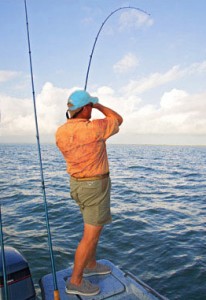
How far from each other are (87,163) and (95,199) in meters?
0.43

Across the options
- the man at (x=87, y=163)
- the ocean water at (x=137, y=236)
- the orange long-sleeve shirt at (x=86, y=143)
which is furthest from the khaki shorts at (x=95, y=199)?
the ocean water at (x=137, y=236)

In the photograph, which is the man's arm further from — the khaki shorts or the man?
the khaki shorts

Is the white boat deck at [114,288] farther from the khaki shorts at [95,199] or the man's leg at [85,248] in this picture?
the khaki shorts at [95,199]

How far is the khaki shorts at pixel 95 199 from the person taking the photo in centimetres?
319

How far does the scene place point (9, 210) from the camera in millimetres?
10188

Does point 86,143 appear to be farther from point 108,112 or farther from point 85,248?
point 85,248

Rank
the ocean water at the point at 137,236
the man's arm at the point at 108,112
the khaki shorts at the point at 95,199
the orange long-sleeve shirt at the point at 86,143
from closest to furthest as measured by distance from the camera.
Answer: the orange long-sleeve shirt at the point at 86,143 < the khaki shorts at the point at 95,199 < the man's arm at the point at 108,112 < the ocean water at the point at 137,236

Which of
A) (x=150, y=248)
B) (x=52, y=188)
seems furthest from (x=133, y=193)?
(x=150, y=248)

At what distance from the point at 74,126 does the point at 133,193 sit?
10677 mm

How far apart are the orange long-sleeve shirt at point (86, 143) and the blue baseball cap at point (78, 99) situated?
16 cm

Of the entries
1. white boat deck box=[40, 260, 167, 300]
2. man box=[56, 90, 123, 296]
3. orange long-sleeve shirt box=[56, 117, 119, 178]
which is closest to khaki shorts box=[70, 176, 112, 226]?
man box=[56, 90, 123, 296]

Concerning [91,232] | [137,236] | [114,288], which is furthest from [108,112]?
[137,236]

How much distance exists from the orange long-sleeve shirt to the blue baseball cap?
0.53 feet

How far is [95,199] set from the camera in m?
3.19
